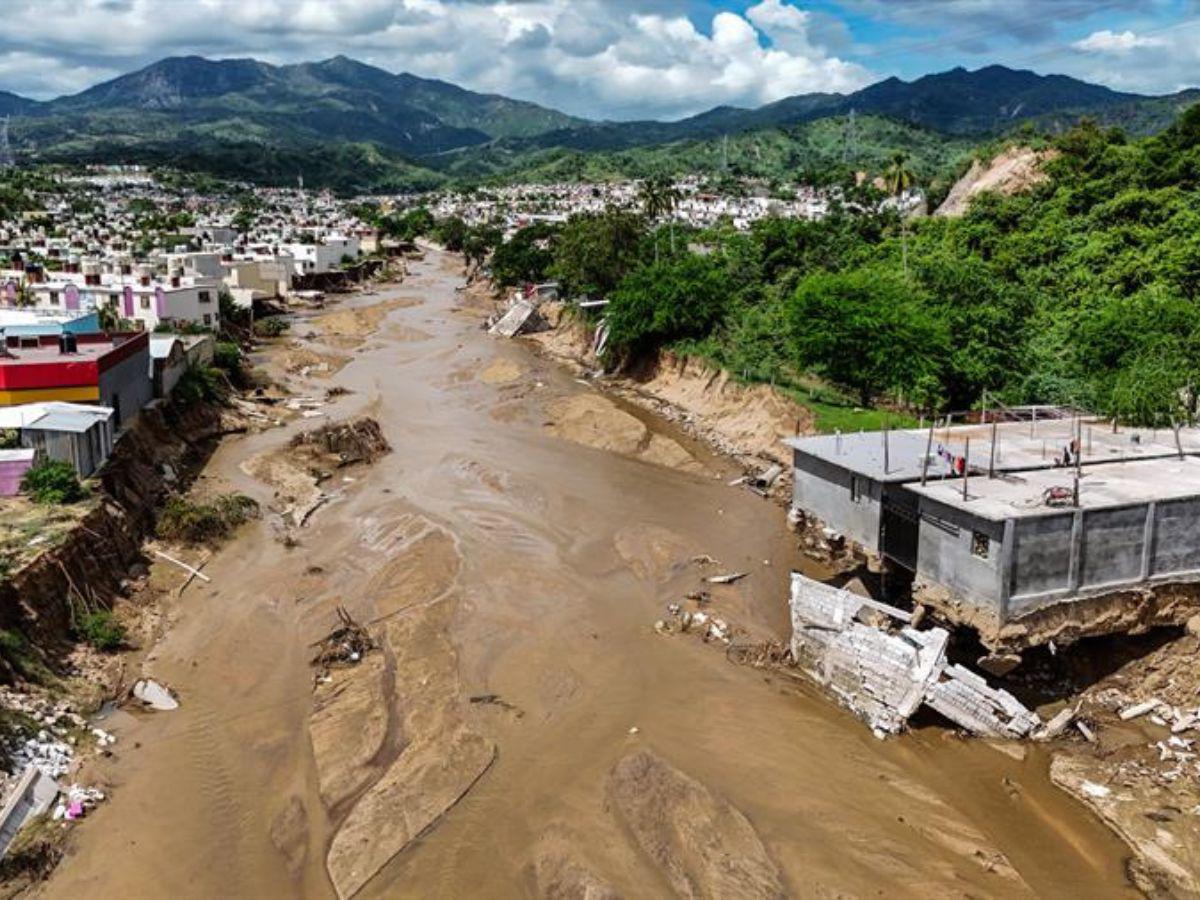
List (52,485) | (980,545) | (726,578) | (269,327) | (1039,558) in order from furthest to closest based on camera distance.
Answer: (269,327), (726,578), (52,485), (980,545), (1039,558)

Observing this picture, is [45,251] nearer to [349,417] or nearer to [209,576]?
[349,417]

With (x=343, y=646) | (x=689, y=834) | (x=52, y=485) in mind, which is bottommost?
(x=689, y=834)

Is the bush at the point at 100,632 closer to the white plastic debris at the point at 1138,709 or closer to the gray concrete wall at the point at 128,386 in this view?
the gray concrete wall at the point at 128,386

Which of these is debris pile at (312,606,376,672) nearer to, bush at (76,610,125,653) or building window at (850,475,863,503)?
bush at (76,610,125,653)

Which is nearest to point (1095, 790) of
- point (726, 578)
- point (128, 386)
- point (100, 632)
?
point (726, 578)

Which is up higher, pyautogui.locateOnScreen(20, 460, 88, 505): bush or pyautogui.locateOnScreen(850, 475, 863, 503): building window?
pyautogui.locateOnScreen(850, 475, 863, 503): building window

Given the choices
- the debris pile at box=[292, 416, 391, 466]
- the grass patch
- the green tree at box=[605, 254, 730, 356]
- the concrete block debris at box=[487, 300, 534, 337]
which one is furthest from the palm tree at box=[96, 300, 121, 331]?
the grass patch

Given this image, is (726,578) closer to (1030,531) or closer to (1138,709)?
(1030,531)
